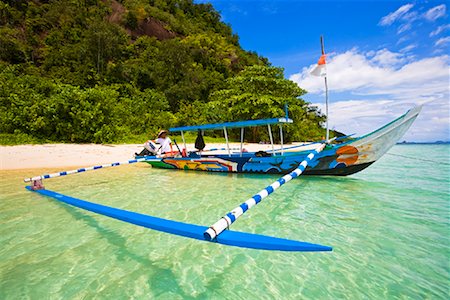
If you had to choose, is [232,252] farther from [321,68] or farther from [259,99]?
[259,99]

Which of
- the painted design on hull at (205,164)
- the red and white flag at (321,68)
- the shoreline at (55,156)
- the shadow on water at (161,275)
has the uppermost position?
the red and white flag at (321,68)

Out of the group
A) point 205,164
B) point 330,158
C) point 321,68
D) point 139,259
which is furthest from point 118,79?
point 139,259

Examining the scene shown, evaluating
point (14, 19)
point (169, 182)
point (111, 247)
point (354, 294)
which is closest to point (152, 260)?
point (111, 247)

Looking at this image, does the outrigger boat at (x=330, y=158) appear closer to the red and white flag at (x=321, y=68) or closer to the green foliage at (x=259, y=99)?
the red and white flag at (x=321, y=68)

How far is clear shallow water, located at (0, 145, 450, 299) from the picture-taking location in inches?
95.7

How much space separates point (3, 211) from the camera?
4.92 meters

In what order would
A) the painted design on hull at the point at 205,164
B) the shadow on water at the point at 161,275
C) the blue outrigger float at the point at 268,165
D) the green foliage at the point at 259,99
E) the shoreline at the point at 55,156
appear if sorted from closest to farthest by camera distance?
the blue outrigger float at the point at 268,165
the shadow on water at the point at 161,275
the painted design on hull at the point at 205,164
the shoreline at the point at 55,156
the green foliage at the point at 259,99

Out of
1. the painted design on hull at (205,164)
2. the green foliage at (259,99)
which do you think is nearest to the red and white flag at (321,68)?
the painted design on hull at (205,164)

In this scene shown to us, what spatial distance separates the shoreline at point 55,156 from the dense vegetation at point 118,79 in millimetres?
2286

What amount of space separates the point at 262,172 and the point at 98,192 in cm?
546

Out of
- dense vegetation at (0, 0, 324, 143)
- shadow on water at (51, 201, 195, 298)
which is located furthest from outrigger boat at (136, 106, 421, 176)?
dense vegetation at (0, 0, 324, 143)

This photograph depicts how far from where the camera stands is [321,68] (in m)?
7.89

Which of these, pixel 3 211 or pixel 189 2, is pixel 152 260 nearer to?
pixel 3 211

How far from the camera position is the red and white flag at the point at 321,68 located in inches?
308
